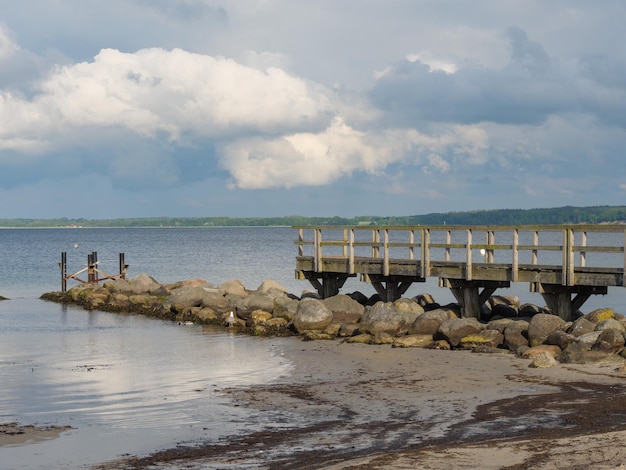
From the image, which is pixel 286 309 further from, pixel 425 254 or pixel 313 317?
pixel 425 254

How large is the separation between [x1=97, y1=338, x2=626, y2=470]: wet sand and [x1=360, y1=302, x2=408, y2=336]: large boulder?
2.55 metres

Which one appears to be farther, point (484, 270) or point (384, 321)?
point (484, 270)

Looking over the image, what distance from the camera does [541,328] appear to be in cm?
1992

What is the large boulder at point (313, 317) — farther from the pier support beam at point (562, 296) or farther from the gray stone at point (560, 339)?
the gray stone at point (560, 339)

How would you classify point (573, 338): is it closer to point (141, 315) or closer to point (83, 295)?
point (141, 315)

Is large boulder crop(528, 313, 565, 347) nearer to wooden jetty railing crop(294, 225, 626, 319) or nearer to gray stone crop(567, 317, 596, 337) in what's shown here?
gray stone crop(567, 317, 596, 337)

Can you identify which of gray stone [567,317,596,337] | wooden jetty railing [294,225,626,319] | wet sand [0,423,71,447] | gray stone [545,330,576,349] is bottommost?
wet sand [0,423,71,447]

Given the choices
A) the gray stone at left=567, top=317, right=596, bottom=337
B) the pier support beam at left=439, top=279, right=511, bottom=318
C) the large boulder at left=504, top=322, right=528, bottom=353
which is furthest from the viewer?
the pier support beam at left=439, top=279, right=511, bottom=318

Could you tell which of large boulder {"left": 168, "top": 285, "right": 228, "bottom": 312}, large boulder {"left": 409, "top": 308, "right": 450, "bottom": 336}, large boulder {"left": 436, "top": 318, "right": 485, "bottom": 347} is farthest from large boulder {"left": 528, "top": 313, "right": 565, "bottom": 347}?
large boulder {"left": 168, "top": 285, "right": 228, "bottom": 312}

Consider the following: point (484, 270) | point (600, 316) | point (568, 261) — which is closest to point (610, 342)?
point (600, 316)

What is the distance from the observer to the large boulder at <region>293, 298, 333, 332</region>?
24500 millimetres

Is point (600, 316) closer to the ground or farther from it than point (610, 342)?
farther from it

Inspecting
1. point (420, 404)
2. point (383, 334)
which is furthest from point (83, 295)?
point (420, 404)

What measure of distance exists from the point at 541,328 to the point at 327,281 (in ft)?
37.4
